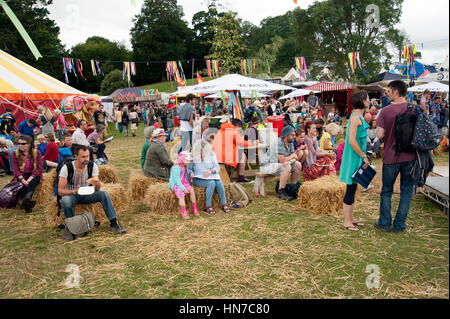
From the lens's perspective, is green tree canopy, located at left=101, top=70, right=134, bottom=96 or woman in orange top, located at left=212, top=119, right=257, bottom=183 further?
green tree canopy, located at left=101, top=70, right=134, bottom=96

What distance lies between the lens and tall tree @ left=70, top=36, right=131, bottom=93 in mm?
61591

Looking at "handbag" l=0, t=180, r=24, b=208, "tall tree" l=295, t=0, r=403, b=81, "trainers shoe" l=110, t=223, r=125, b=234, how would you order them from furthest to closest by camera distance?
"tall tree" l=295, t=0, r=403, b=81, "handbag" l=0, t=180, r=24, b=208, "trainers shoe" l=110, t=223, r=125, b=234

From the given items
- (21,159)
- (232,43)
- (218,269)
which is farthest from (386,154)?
(232,43)

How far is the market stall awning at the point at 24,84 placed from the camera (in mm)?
13547

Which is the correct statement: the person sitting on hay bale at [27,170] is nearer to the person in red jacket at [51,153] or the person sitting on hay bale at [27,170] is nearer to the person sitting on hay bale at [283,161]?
the person in red jacket at [51,153]

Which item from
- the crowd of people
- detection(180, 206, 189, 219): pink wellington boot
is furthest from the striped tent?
detection(180, 206, 189, 219): pink wellington boot

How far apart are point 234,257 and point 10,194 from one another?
4759 millimetres

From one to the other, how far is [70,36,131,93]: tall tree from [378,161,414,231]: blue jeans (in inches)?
2432

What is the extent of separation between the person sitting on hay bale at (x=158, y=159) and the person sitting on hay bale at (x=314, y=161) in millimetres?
2896

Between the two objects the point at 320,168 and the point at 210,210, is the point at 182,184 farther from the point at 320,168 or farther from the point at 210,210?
the point at 320,168

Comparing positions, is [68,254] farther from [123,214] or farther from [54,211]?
[123,214]

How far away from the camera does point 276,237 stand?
4371mm

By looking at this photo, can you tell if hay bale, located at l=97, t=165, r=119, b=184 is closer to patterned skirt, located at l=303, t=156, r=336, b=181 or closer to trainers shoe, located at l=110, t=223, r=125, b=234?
trainers shoe, located at l=110, t=223, r=125, b=234
